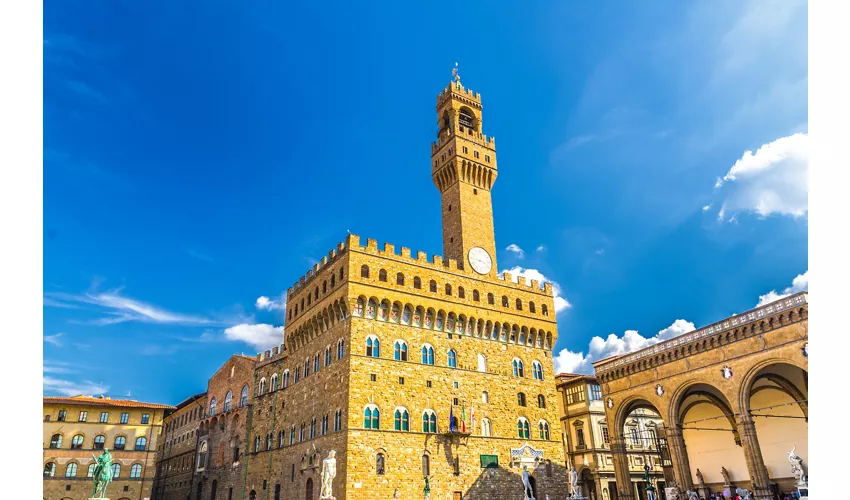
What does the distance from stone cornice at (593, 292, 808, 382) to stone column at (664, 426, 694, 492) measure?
4777 millimetres

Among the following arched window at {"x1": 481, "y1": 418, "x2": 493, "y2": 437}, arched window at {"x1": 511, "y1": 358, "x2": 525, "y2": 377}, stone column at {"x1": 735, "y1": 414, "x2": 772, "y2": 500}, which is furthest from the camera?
arched window at {"x1": 511, "y1": 358, "x2": 525, "y2": 377}

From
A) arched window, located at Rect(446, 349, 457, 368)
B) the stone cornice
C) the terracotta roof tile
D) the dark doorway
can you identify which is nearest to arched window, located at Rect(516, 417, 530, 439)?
arched window, located at Rect(446, 349, 457, 368)

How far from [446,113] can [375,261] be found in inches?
661

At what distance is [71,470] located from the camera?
54125 millimetres

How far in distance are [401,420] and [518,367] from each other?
10.9 metres

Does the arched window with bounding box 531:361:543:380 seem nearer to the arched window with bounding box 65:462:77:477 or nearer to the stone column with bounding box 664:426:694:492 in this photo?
the stone column with bounding box 664:426:694:492

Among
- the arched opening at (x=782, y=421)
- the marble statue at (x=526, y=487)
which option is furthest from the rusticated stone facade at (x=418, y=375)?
the arched opening at (x=782, y=421)

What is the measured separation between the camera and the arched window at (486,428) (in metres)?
37.9

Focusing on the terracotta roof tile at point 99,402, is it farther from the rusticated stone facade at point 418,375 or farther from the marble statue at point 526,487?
the marble statue at point 526,487

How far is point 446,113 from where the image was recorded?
157ft

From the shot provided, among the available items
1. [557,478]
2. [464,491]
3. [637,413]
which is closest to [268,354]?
[464,491]

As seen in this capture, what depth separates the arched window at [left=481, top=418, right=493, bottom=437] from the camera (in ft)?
124

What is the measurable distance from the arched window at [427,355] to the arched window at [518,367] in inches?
275

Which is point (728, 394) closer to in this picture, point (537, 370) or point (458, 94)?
point (537, 370)
